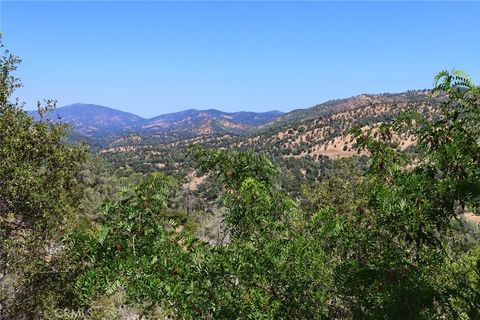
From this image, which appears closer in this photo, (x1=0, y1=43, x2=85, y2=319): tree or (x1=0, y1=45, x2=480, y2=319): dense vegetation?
(x1=0, y1=45, x2=480, y2=319): dense vegetation

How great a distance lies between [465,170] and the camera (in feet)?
18.3

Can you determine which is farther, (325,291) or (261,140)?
(261,140)

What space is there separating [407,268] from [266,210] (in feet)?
7.46

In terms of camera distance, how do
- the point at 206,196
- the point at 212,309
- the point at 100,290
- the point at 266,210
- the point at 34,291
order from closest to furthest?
the point at 212,309 → the point at 100,290 → the point at 266,210 → the point at 34,291 → the point at 206,196

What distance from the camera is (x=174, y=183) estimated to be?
292 inches

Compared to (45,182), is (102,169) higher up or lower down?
lower down

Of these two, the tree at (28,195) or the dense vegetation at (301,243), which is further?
the tree at (28,195)

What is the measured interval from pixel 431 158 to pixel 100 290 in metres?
5.05

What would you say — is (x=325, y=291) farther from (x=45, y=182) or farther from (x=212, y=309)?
(x=45, y=182)

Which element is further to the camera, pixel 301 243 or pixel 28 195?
pixel 28 195

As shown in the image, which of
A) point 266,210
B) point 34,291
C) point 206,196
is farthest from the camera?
point 206,196

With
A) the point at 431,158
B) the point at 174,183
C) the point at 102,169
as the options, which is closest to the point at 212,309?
the point at 174,183

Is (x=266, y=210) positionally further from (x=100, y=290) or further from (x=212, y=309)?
(x=100, y=290)

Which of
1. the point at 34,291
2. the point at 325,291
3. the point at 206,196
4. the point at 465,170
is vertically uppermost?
the point at 465,170
